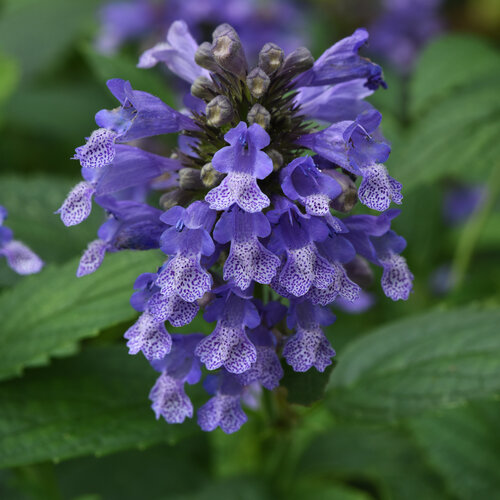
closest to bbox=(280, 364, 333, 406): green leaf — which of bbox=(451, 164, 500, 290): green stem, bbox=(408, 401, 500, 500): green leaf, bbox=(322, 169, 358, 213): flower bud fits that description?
bbox=(322, 169, 358, 213): flower bud

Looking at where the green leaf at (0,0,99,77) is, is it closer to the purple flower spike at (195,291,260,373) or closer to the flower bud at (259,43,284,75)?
the flower bud at (259,43,284,75)

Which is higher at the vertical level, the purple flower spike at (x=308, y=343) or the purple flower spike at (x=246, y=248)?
the purple flower spike at (x=246, y=248)

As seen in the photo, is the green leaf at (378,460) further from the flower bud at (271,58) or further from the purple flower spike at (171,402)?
the flower bud at (271,58)

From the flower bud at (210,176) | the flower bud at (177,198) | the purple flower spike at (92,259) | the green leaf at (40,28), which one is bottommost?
the green leaf at (40,28)

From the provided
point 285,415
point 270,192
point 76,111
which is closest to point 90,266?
point 270,192

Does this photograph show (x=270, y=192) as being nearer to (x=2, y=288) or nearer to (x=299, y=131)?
(x=299, y=131)

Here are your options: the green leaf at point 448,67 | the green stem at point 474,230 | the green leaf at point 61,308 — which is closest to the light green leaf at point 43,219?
the green leaf at point 61,308
